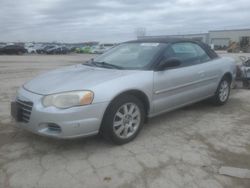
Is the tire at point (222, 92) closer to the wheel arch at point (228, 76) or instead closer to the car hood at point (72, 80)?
the wheel arch at point (228, 76)

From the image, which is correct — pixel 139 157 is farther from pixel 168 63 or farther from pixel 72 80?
pixel 168 63

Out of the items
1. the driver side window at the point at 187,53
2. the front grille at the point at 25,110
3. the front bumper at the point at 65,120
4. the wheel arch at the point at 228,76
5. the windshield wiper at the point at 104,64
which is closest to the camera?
the front bumper at the point at 65,120

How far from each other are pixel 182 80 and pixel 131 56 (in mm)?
917

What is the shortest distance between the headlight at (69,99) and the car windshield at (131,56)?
111 centimetres

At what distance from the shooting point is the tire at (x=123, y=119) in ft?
13.0

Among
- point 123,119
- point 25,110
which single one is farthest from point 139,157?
point 25,110

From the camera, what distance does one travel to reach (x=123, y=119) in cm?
416

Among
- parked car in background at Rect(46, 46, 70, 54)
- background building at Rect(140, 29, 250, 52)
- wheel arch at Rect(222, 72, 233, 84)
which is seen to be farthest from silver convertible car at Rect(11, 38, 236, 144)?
background building at Rect(140, 29, 250, 52)

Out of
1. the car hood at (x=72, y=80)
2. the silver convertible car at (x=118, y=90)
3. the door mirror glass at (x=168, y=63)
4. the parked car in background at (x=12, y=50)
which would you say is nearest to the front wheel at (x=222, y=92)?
the silver convertible car at (x=118, y=90)

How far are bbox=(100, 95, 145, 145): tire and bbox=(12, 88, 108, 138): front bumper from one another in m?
0.13

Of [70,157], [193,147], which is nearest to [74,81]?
[70,157]

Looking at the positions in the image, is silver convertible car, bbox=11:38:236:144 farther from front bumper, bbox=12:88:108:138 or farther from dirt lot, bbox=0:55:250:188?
dirt lot, bbox=0:55:250:188

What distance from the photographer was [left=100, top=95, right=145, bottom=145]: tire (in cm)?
396

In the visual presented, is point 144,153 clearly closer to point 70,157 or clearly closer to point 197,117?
point 70,157
